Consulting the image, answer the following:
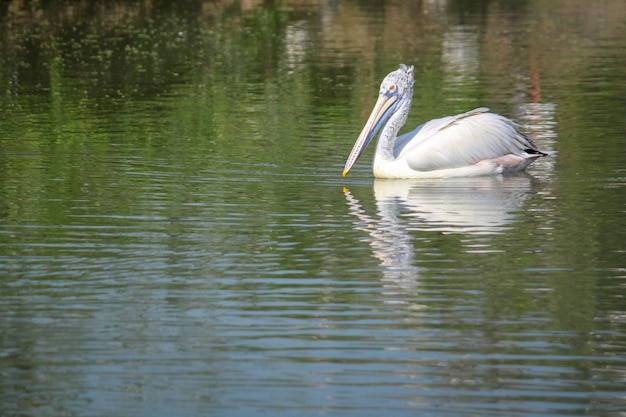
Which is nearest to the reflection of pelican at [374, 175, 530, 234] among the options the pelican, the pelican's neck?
the pelican

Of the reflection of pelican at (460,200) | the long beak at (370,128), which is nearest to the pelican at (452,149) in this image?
the long beak at (370,128)

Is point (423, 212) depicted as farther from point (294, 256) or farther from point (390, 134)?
point (390, 134)

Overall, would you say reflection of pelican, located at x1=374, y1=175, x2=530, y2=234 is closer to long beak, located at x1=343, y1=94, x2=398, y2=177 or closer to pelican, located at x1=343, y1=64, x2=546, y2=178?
pelican, located at x1=343, y1=64, x2=546, y2=178

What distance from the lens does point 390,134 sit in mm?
12812

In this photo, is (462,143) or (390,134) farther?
(390,134)

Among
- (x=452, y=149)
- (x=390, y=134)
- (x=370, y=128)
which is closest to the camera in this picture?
(x=452, y=149)

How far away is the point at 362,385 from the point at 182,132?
9210 millimetres

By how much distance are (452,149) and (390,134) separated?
706 mm

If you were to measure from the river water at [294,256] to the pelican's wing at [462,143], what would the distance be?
0.84 feet

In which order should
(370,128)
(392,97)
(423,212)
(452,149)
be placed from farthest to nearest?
(392,97), (370,128), (452,149), (423,212)

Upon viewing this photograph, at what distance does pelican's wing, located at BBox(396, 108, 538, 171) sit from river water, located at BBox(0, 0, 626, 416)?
0.26 metres

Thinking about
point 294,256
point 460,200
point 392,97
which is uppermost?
point 392,97

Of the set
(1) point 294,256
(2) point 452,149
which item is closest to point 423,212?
(2) point 452,149

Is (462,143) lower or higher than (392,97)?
lower
